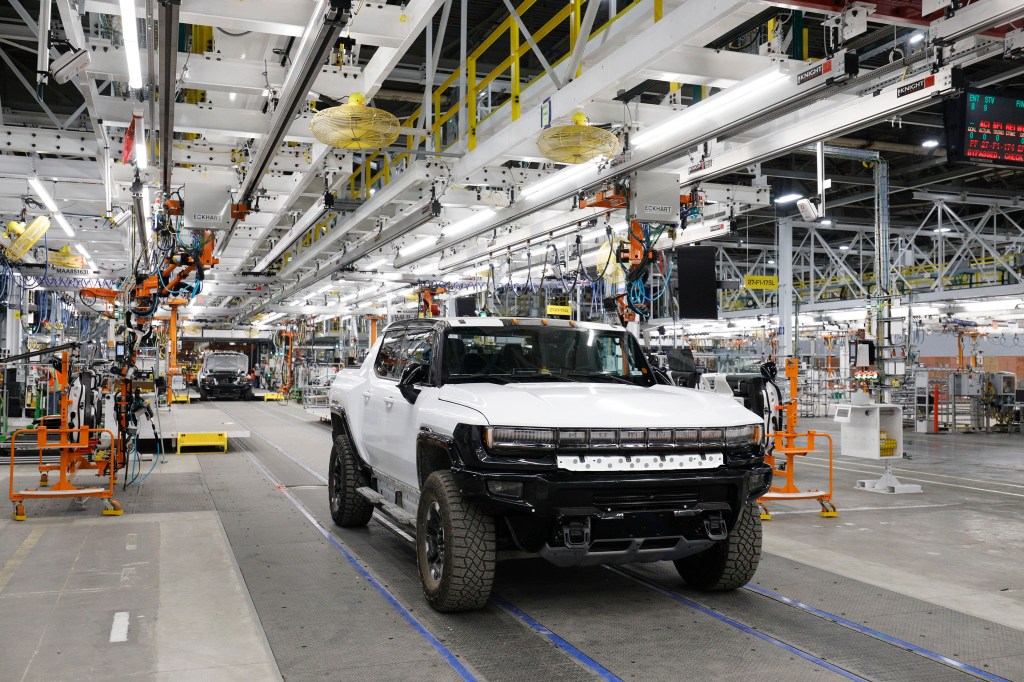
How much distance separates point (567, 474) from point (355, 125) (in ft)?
12.6

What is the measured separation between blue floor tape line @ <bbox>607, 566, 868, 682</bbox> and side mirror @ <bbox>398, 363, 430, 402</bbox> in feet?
6.25

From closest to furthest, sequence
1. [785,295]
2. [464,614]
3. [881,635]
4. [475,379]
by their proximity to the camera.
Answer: [881,635], [464,614], [475,379], [785,295]

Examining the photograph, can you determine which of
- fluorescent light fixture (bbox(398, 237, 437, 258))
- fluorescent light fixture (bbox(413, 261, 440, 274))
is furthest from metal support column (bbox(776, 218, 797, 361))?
fluorescent light fixture (bbox(398, 237, 437, 258))

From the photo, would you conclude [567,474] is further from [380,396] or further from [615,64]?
[615,64]

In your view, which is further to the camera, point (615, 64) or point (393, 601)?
point (615, 64)

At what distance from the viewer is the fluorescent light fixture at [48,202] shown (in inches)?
418

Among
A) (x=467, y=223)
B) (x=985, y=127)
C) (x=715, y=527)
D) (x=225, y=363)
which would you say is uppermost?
(x=985, y=127)

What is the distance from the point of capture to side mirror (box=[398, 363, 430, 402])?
5426 millimetres

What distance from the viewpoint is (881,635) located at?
4.49 metres

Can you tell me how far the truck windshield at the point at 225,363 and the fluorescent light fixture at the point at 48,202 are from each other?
703 inches

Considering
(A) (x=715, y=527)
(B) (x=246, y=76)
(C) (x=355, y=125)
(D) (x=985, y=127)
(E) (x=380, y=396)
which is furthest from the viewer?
(D) (x=985, y=127)

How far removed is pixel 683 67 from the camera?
710 cm

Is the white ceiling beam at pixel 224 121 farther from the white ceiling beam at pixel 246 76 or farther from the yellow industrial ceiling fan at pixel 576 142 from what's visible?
the yellow industrial ceiling fan at pixel 576 142

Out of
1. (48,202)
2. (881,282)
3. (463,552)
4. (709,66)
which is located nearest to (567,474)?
(463,552)
